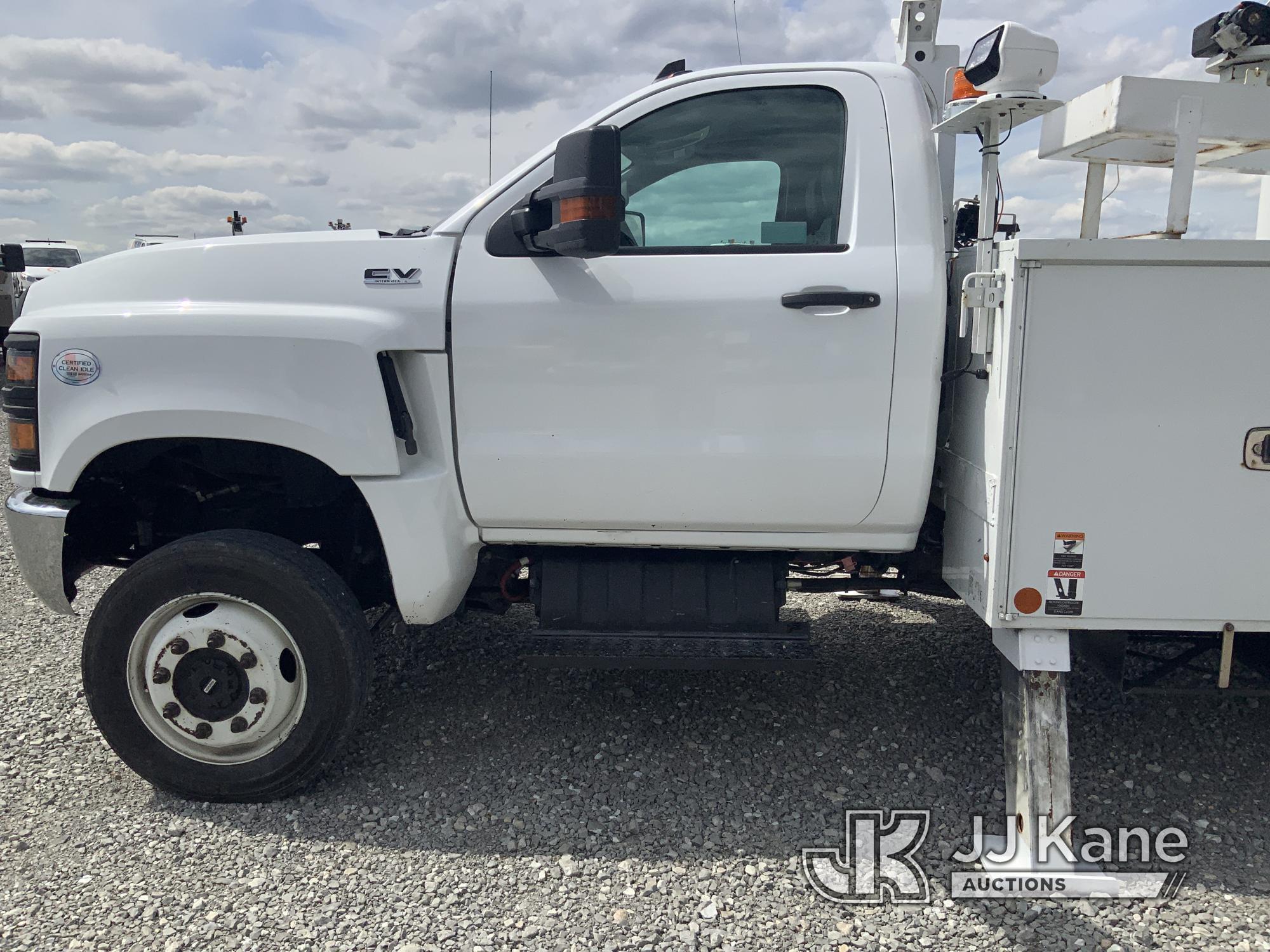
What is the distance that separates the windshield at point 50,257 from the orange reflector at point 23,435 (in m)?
17.1

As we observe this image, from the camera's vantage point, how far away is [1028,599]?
264cm

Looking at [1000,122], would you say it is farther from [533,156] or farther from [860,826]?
[860,826]

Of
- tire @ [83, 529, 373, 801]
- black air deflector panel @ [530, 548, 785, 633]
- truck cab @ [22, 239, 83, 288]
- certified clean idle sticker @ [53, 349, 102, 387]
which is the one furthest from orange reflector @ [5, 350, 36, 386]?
truck cab @ [22, 239, 83, 288]

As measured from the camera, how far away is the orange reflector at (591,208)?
2.56 meters

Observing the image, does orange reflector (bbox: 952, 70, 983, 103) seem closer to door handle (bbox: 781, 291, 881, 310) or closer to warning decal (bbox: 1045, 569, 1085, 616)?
door handle (bbox: 781, 291, 881, 310)

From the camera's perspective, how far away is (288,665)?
3.00 m

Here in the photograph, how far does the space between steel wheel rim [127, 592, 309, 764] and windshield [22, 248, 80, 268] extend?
1750cm

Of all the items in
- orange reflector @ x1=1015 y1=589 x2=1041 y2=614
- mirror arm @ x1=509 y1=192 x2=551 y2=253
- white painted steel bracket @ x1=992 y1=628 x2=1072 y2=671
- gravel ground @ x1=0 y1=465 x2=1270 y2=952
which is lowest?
gravel ground @ x1=0 y1=465 x2=1270 y2=952

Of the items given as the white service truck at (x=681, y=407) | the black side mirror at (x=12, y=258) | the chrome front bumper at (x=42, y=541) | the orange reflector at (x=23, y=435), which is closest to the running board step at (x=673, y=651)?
the white service truck at (x=681, y=407)

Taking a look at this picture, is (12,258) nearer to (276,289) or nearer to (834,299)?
(276,289)

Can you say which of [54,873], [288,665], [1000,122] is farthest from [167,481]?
[1000,122]

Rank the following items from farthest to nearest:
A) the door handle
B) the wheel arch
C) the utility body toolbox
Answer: the wheel arch < the door handle < the utility body toolbox

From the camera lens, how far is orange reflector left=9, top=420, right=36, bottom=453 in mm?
2971

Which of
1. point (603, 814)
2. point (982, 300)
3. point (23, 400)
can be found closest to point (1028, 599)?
point (982, 300)
